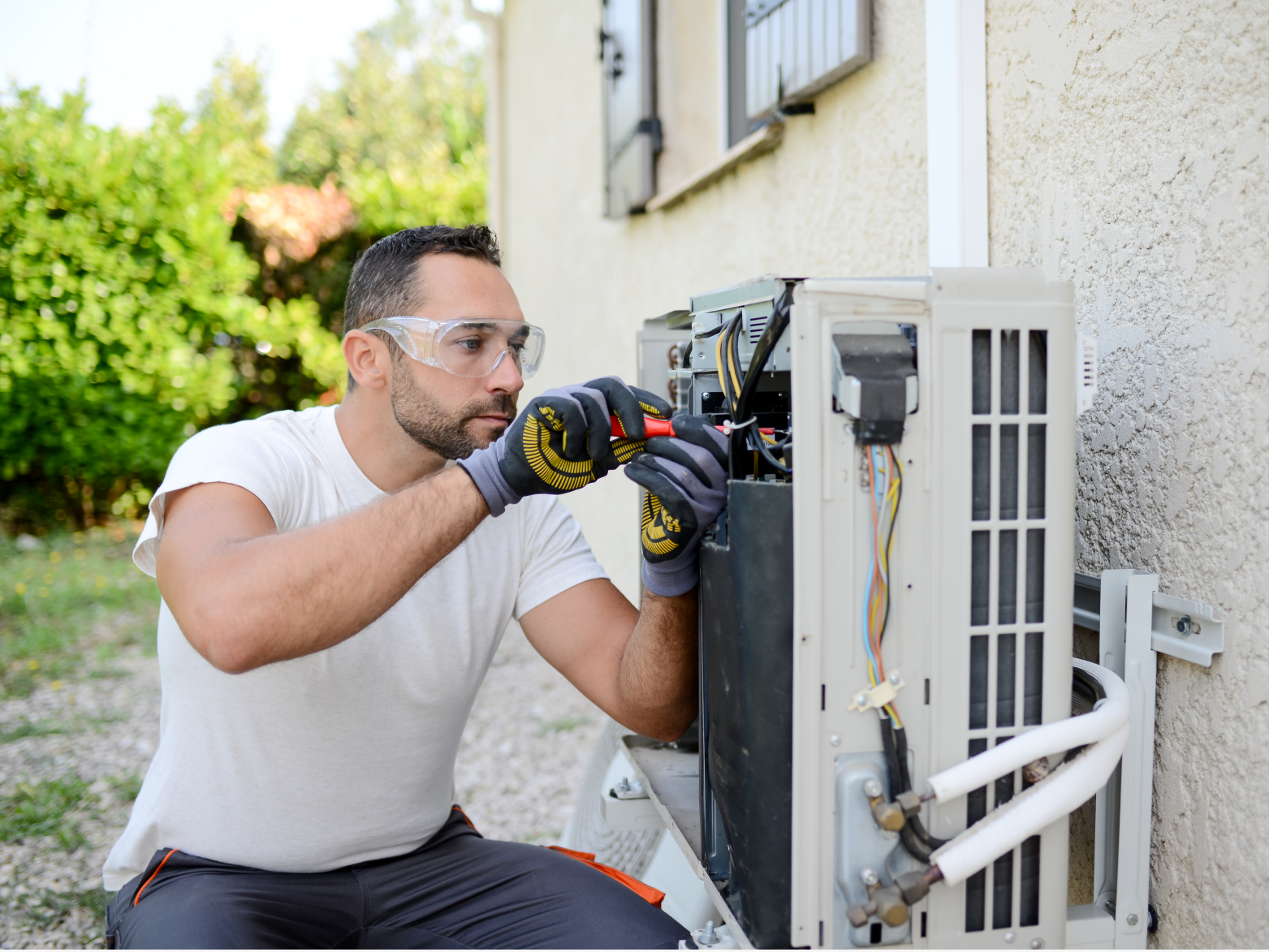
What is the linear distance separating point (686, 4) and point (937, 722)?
342cm

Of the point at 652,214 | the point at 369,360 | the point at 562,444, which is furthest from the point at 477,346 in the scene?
the point at 652,214

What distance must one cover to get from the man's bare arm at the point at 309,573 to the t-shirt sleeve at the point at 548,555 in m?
0.58

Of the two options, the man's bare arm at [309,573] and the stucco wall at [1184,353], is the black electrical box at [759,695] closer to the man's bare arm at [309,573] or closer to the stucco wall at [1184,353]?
the man's bare arm at [309,573]

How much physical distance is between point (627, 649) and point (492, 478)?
495 mm

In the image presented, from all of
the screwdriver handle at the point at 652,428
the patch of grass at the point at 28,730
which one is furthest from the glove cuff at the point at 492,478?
the patch of grass at the point at 28,730

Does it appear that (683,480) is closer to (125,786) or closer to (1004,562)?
(1004,562)

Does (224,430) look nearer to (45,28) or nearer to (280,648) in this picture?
(280,648)

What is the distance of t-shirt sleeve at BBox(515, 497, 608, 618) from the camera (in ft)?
6.25

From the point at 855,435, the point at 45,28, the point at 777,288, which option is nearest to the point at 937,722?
the point at 855,435

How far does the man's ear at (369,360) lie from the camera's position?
188 cm

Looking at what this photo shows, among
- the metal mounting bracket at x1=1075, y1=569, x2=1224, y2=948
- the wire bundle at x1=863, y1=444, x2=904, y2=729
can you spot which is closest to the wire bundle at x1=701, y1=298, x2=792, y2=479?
the wire bundle at x1=863, y1=444, x2=904, y2=729

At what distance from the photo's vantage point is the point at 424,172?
11.8m

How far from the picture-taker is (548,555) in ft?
6.36

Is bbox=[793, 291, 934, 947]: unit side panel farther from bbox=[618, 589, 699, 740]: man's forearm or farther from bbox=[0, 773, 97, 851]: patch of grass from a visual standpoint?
bbox=[0, 773, 97, 851]: patch of grass
